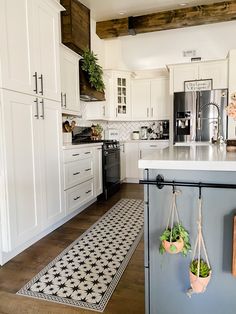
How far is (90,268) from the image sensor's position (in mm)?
1976

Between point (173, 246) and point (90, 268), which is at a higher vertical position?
point (173, 246)

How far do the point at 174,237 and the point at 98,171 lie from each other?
2787 mm

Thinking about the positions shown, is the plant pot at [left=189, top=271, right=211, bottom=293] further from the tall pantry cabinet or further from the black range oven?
the black range oven

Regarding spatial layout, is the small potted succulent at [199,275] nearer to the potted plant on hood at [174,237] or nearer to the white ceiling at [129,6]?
the potted plant on hood at [174,237]

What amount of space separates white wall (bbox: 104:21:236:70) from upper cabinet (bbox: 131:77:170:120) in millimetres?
500

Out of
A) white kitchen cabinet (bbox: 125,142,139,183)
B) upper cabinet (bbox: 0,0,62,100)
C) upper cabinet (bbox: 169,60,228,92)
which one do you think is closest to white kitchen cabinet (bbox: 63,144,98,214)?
upper cabinet (bbox: 0,0,62,100)

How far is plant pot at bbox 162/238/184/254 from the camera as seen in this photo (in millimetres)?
1049

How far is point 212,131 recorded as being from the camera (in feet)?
14.6

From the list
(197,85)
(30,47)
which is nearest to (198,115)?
(197,85)

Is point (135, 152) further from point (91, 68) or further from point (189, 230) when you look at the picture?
point (189, 230)

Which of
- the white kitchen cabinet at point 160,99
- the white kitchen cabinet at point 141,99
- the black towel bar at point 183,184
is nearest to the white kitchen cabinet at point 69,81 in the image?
the white kitchen cabinet at point 141,99

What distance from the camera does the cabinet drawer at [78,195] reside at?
2961mm

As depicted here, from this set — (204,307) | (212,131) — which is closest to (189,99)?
(212,131)

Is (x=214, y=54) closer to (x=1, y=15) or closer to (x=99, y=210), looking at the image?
(x=99, y=210)
